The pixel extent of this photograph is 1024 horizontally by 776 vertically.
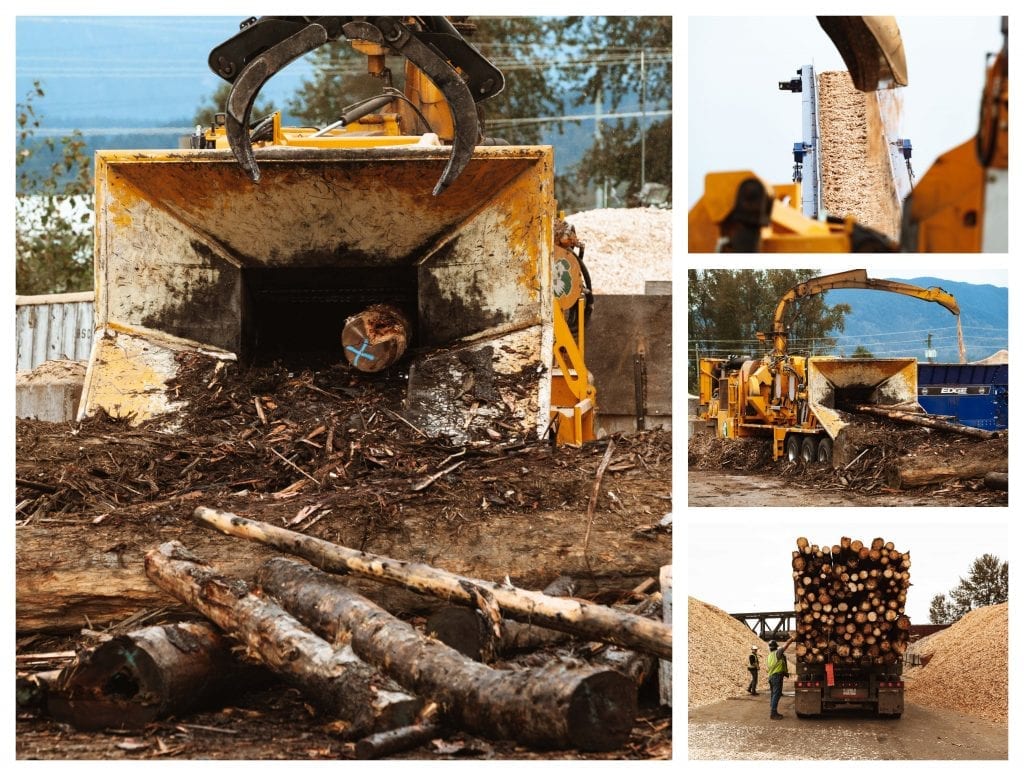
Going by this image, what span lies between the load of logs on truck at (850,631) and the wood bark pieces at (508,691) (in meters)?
1.57

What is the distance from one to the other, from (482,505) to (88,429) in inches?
64.4

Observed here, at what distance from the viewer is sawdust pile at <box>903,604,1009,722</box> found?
14.7ft

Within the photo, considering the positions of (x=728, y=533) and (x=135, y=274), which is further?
(x=135, y=274)

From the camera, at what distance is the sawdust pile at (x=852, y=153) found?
13.1ft

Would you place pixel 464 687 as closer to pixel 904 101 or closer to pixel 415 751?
pixel 415 751

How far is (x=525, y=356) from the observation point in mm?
4715

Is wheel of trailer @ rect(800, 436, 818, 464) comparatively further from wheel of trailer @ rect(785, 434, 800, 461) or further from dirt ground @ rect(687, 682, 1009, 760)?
dirt ground @ rect(687, 682, 1009, 760)

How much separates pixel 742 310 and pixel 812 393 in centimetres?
144

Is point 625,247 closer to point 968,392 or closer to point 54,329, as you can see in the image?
point 54,329

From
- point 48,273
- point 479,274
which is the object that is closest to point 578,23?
point 48,273

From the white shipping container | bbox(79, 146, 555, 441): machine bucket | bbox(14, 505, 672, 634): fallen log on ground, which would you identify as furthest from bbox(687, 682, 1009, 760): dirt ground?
the white shipping container

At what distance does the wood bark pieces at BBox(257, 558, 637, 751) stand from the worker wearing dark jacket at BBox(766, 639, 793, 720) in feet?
4.46

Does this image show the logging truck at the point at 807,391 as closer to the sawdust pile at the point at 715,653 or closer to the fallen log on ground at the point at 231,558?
the sawdust pile at the point at 715,653

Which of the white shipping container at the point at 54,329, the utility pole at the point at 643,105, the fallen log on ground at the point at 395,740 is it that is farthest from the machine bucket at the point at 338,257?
the utility pole at the point at 643,105
